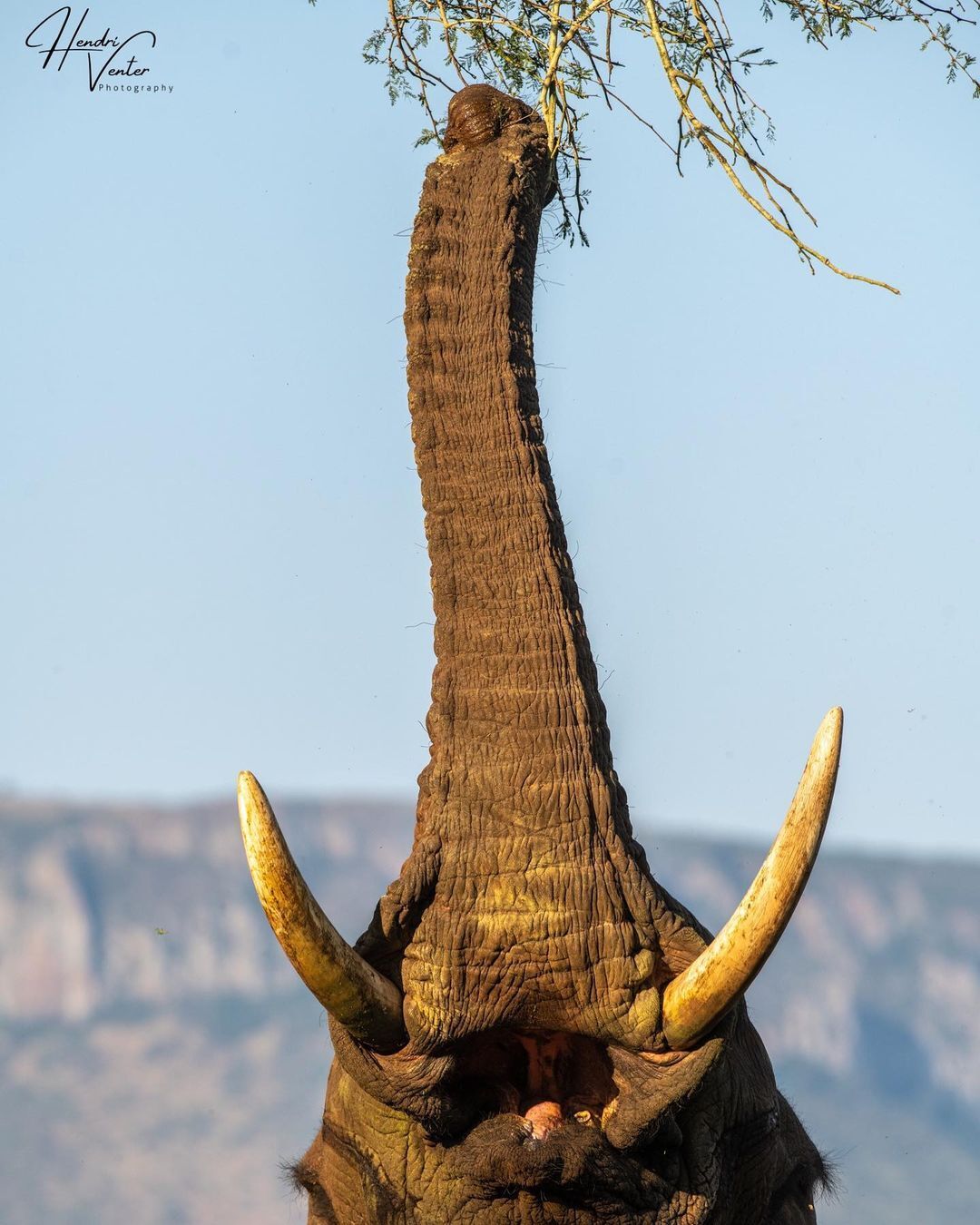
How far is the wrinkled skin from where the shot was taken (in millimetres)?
4750

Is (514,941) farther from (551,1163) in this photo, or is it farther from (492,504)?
A: (492,504)

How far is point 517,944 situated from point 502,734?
529mm

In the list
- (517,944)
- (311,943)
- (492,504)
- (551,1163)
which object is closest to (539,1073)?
(551,1163)

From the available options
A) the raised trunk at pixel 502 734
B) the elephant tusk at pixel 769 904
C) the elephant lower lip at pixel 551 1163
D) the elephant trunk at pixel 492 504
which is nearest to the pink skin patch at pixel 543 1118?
the elephant lower lip at pixel 551 1163

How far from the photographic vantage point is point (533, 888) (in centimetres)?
477

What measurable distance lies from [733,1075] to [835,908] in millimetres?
42692

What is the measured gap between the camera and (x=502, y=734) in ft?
16.1

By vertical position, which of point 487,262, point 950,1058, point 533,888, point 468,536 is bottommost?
point 950,1058

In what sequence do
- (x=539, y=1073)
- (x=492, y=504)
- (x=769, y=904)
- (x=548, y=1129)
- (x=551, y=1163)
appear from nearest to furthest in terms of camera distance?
(x=769, y=904), (x=551, y=1163), (x=548, y=1129), (x=539, y=1073), (x=492, y=504)

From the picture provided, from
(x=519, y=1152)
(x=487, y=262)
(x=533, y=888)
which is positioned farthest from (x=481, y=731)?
(x=487, y=262)

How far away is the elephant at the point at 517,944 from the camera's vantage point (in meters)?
4.64

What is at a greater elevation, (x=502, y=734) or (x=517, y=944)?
(x=502, y=734)

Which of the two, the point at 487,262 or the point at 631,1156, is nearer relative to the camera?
the point at 631,1156

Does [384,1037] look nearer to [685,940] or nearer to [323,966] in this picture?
[323,966]
